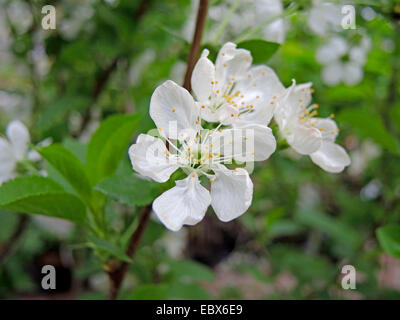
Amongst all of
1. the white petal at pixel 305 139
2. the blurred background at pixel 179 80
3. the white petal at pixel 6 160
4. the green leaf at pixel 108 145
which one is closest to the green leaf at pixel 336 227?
the blurred background at pixel 179 80

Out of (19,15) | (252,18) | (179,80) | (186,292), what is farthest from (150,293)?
(19,15)

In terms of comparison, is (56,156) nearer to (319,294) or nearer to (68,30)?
(68,30)

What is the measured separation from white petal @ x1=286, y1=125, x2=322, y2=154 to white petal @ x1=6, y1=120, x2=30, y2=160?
1.99 ft

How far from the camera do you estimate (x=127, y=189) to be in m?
0.65

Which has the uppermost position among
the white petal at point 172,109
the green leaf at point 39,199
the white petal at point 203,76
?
the white petal at point 203,76

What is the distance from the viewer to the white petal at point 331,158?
712 mm

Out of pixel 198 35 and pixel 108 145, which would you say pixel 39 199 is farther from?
pixel 198 35

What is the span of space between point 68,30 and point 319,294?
1249mm

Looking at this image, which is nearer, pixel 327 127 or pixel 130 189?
pixel 130 189

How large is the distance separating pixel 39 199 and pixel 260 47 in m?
0.48

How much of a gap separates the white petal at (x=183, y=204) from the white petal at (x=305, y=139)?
0.19 metres

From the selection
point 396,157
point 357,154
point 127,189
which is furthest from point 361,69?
point 127,189

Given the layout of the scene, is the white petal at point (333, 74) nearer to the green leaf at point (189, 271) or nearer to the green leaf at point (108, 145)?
the green leaf at point (189, 271)

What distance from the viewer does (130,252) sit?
714mm
